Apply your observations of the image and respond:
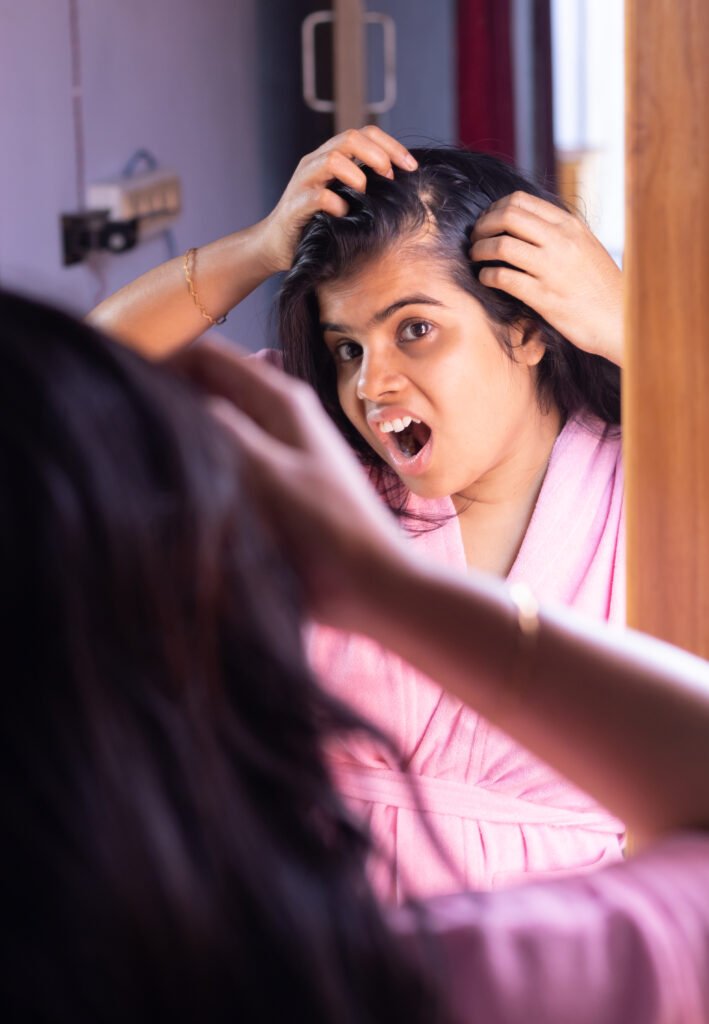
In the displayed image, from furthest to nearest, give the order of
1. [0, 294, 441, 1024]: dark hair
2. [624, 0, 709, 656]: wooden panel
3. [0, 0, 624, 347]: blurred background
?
[0, 0, 624, 347]: blurred background → [624, 0, 709, 656]: wooden panel → [0, 294, 441, 1024]: dark hair

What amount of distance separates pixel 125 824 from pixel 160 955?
0.11ft

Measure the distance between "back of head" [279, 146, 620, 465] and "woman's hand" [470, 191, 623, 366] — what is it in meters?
0.03

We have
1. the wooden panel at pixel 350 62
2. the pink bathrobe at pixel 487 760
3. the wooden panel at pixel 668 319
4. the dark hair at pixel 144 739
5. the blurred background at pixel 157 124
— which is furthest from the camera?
the wooden panel at pixel 350 62

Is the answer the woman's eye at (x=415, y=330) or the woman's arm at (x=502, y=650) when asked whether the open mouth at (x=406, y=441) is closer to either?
the woman's eye at (x=415, y=330)

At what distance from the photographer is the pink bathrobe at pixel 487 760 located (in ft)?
2.37

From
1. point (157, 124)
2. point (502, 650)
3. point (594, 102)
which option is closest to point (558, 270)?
point (502, 650)

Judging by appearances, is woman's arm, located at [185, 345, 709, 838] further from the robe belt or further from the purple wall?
the purple wall

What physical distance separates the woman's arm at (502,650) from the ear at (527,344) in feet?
1.54

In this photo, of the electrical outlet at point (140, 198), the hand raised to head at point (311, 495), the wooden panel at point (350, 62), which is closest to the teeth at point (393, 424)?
the hand raised to head at point (311, 495)

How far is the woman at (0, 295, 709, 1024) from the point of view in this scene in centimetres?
30

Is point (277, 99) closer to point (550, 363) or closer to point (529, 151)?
point (550, 363)

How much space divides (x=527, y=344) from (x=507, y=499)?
0.11 m

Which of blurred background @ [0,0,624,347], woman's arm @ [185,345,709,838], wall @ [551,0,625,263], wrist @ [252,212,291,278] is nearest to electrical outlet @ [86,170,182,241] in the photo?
blurred background @ [0,0,624,347]

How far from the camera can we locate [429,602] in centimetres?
35
